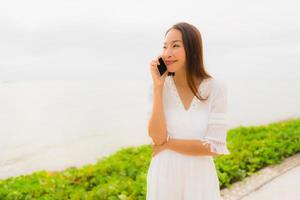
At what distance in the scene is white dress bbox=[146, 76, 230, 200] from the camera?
2289mm

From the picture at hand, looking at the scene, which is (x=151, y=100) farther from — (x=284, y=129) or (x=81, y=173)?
(x=284, y=129)

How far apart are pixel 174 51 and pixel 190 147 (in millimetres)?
590

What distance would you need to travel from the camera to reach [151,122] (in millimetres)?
2277

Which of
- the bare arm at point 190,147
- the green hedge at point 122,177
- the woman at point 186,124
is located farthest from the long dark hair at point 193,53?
the green hedge at point 122,177

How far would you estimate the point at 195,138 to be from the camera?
2297 mm

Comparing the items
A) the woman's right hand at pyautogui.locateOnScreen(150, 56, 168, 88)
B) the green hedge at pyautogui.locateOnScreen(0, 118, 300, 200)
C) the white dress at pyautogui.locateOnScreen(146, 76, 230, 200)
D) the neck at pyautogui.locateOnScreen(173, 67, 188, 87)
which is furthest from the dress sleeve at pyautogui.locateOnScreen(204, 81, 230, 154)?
the green hedge at pyautogui.locateOnScreen(0, 118, 300, 200)

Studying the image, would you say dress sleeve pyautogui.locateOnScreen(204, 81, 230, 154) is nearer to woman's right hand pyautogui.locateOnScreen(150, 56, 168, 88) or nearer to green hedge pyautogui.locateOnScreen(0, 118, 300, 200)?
woman's right hand pyautogui.locateOnScreen(150, 56, 168, 88)

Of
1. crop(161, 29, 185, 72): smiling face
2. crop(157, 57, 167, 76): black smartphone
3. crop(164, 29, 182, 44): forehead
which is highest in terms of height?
crop(164, 29, 182, 44): forehead

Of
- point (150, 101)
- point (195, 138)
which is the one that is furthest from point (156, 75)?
point (195, 138)

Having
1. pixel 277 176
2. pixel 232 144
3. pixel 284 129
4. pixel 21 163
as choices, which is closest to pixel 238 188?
pixel 277 176

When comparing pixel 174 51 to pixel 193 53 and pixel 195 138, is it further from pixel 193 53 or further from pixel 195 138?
pixel 195 138

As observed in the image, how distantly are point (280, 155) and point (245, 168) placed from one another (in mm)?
1108

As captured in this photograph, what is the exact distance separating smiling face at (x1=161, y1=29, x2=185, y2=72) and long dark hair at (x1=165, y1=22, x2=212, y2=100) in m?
0.03

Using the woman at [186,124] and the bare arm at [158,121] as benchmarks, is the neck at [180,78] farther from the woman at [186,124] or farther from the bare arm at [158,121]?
the bare arm at [158,121]
